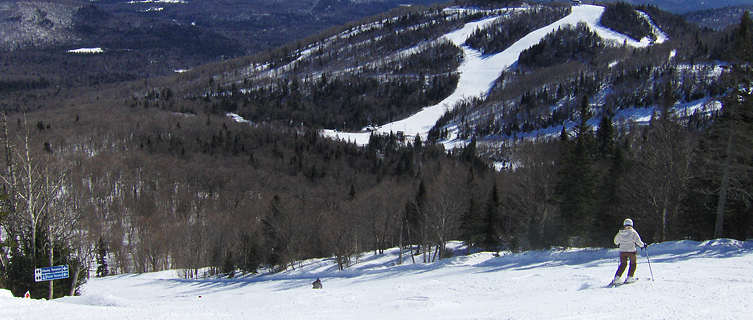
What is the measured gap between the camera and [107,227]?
9944cm

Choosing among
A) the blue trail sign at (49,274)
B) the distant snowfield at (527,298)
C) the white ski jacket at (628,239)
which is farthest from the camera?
the blue trail sign at (49,274)

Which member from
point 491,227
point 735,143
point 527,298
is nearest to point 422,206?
point 491,227

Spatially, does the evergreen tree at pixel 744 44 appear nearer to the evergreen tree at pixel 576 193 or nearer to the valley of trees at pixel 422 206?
the valley of trees at pixel 422 206

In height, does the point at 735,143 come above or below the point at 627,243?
above

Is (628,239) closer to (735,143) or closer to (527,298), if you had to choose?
(527,298)

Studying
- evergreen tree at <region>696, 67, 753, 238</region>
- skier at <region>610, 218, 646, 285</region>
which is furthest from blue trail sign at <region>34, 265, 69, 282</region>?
evergreen tree at <region>696, 67, 753, 238</region>

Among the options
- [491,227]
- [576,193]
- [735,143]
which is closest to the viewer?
[735,143]

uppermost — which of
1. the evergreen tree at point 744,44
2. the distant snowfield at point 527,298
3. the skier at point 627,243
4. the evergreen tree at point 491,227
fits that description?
the evergreen tree at point 744,44

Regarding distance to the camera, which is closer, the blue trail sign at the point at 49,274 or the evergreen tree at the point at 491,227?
the blue trail sign at the point at 49,274

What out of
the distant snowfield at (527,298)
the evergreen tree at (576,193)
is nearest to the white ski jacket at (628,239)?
the distant snowfield at (527,298)

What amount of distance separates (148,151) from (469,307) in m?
176

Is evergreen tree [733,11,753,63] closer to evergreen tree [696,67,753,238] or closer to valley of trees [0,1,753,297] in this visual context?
valley of trees [0,1,753,297]

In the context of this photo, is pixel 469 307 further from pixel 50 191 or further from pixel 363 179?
pixel 363 179

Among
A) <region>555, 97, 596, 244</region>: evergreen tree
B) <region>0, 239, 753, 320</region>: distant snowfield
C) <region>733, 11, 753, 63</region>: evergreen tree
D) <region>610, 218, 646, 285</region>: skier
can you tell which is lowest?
<region>555, 97, 596, 244</region>: evergreen tree
